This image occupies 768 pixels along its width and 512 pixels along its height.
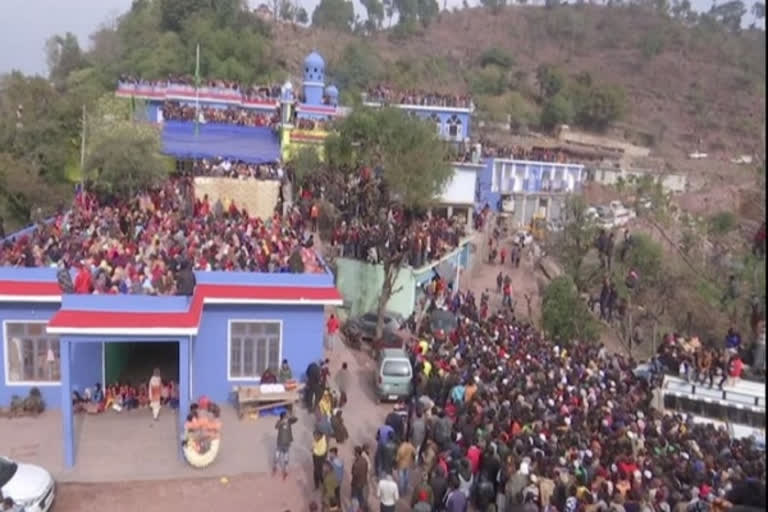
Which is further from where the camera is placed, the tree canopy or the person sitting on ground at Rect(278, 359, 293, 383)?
the tree canopy

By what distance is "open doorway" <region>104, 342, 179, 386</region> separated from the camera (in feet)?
53.1

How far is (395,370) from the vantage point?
1647cm

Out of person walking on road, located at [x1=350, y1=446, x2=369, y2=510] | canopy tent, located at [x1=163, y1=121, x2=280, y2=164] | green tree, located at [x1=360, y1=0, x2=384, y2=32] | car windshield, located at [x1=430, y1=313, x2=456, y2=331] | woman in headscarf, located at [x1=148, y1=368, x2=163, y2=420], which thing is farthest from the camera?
green tree, located at [x1=360, y1=0, x2=384, y2=32]

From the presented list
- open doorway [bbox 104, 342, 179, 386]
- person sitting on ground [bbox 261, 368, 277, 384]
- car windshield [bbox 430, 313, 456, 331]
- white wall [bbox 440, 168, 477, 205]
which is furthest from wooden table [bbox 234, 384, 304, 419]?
white wall [bbox 440, 168, 477, 205]

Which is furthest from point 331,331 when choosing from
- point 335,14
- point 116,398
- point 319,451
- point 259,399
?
point 335,14

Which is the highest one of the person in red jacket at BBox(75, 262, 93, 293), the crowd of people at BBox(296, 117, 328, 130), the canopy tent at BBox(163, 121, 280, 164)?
the crowd of people at BBox(296, 117, 328, 130)

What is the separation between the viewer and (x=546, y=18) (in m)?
124

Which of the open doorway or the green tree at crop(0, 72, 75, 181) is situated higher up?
the green tree at crop(0, 72, 75, 181)

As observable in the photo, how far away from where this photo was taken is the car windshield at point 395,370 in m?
16.5

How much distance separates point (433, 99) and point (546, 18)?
87.7m

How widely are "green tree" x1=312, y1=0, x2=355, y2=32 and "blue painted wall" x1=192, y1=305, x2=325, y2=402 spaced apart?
300 feet

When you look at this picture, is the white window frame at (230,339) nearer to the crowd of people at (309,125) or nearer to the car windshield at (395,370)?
the car windshield at (395,370)

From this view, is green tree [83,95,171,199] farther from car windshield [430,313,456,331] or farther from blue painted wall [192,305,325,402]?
car windshield [430,313,456,331]

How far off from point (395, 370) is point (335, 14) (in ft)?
314
